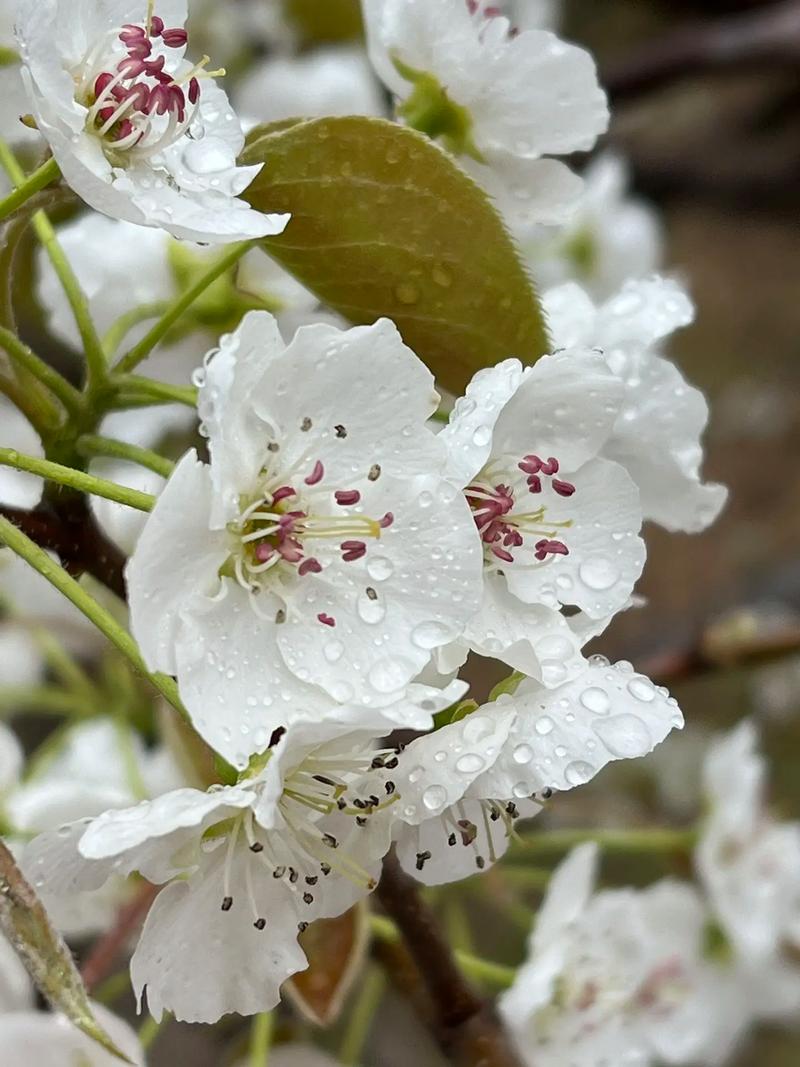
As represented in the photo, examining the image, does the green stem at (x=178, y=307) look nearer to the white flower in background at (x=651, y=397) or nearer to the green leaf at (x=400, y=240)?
the green leaf at (x=400, y=240)

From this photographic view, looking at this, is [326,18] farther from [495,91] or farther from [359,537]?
[359,537]

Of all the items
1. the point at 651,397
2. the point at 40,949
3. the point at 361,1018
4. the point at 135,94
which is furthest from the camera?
the point at 361,1018

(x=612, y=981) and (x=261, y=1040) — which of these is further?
(x=612, y=981)

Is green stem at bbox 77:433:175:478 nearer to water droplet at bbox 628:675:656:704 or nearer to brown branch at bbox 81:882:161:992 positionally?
water droplet at bbox 628:675:656:704

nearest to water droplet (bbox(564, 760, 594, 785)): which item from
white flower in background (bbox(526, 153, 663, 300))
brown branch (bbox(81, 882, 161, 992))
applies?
brown branch (bbox(81, 882, 161, 992))

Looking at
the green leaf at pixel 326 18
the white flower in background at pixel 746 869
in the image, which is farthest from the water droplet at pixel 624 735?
the green leaf at pixel 326 18


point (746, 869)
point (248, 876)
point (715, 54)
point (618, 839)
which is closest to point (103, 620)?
point (248, 876)
